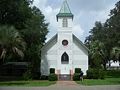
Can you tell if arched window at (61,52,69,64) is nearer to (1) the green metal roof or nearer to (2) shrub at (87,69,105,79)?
(2) shrub at (87,69,105,79)

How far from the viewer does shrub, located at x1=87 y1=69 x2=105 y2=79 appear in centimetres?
5578

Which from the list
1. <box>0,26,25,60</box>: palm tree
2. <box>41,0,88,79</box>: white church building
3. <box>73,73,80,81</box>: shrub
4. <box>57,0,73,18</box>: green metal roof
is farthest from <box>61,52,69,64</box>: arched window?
<box>0,26,25,60</box>: palm tree

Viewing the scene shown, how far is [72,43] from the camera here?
60.7 m

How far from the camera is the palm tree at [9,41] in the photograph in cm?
4222

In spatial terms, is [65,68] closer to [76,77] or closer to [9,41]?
[76,77]

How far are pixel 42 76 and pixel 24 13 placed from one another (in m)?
11.4

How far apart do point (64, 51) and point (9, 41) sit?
18.1 metres

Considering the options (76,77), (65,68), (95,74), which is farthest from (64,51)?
(76,77)

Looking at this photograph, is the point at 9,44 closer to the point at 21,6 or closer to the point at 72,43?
the point at 21,6

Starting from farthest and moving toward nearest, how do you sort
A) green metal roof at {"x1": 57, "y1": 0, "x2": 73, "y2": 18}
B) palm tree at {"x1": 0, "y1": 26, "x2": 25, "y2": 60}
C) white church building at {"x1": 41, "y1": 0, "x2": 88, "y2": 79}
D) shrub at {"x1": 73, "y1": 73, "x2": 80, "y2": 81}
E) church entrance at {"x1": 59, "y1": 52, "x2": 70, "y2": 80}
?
green metal roof at {"x1": 57, "y1": 0, "x2": 73, "y2": 18}, white church building at {"x1": 41, "y1": 0, "x2": 88, "y2": 79}, church entrance at {"x1": 59, "y1": 52, "x2": 70, "y2": 80}, shrub at {"x1": 73, "y1": 73, "x2": 80, "y2": 81}, palm tree at {"x1": 0, "y1": 26, "x2": 25, "y2": 60}

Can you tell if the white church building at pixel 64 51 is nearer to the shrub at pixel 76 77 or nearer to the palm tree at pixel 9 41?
the shrub at pixel 76 77

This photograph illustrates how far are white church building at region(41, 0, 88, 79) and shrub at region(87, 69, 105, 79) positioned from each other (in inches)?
101

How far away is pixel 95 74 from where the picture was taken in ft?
186

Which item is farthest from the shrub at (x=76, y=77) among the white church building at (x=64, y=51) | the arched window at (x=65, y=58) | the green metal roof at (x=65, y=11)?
the green metal roof at (x=65, y=11)
